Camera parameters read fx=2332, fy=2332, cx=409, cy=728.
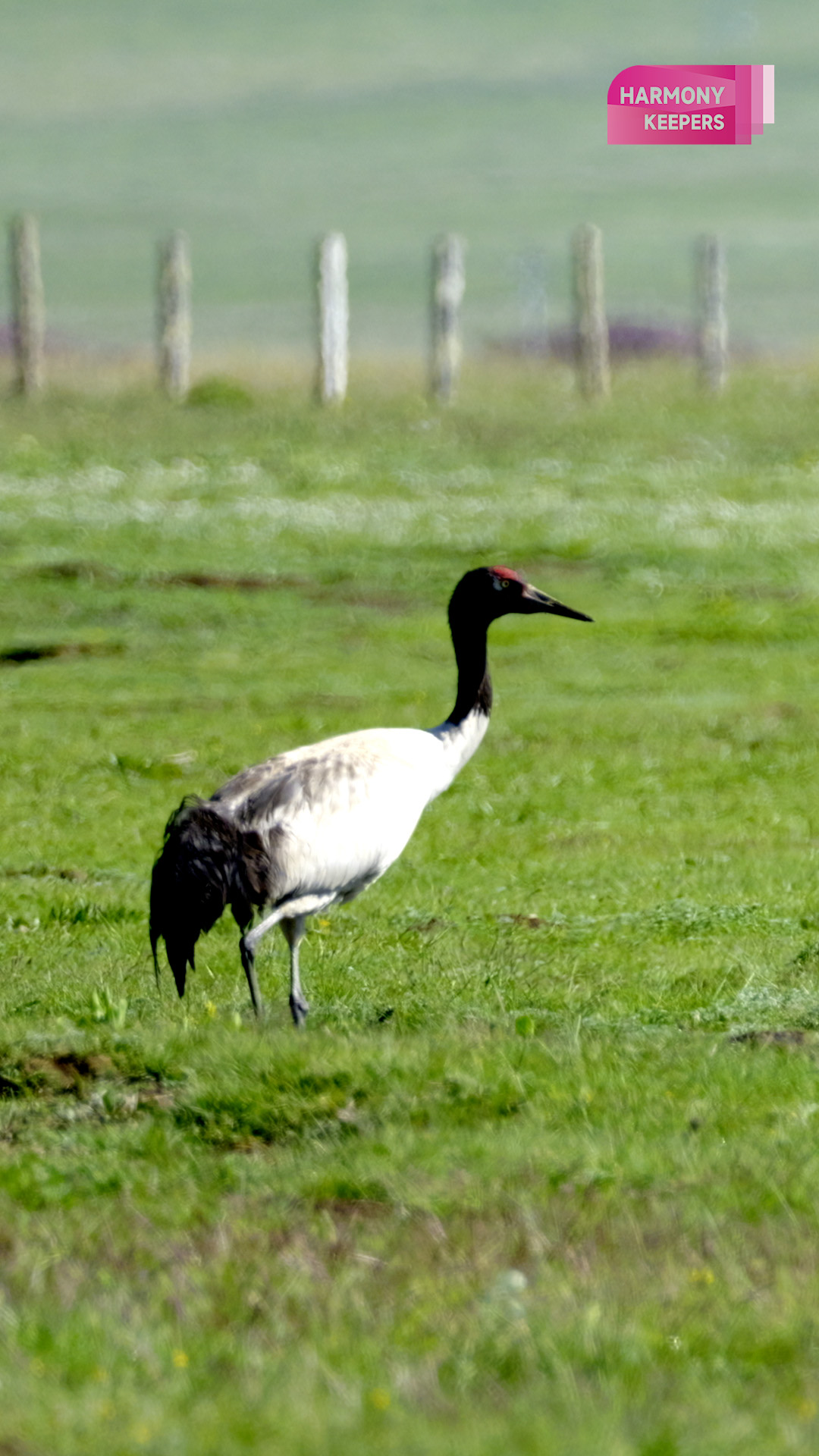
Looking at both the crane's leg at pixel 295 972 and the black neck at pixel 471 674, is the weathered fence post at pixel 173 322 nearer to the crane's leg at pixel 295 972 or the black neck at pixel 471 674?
the black neck at pixel 471 674

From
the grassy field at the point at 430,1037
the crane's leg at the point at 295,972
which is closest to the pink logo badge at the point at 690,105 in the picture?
the grassy field at the point at 430,1037

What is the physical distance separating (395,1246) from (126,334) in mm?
85291

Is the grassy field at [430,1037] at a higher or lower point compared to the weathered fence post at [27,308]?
lower

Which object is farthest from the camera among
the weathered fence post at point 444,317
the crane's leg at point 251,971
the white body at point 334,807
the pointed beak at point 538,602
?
the weathered fence post at point 444,317

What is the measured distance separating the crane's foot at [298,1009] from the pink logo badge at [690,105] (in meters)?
30.9

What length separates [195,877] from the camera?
10.7 meters

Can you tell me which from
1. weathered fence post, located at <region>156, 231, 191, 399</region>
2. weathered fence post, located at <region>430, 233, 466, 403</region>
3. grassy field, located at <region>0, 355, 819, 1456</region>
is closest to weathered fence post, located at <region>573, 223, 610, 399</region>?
weathered fence post, located at <region>430, 233, 466, 403</region>

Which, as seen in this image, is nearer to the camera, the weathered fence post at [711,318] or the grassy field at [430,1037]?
the grassy field at [430,1037]

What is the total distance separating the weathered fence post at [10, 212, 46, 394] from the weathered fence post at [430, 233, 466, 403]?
7.16m

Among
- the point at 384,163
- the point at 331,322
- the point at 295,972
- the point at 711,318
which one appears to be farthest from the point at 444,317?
the point at 384,163

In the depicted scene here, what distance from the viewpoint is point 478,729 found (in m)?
12.4

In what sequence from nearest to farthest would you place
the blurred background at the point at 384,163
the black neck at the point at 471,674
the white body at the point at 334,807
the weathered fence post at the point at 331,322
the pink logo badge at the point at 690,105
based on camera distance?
1. the white body at the point at 334,807
2. the black neck at the point at 471,674
3. the weathered fence post at the point at 331,322
4. the pink logo badge at the point at 690,105
5. the blurred background at the point at 384,163

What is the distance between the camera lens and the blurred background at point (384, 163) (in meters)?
97.0

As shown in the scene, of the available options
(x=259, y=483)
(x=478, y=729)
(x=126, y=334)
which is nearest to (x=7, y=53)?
(x=126, y=334)
